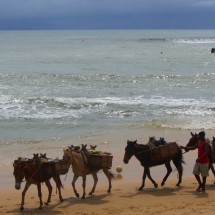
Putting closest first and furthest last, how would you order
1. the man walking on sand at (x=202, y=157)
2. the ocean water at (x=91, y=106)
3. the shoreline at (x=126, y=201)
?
the shoreline at (x=126, y=201) → the man walking on sand at (x=202, y=157) → the ocean water at (x=91, y=106)

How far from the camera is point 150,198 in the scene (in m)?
13.0

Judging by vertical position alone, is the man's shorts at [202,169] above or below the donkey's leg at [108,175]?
above

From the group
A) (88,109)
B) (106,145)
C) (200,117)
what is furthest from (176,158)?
(88,109)

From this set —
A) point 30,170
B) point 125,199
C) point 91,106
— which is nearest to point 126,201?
point 125,199

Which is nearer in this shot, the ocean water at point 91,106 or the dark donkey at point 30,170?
the dark donkey at point 30,170

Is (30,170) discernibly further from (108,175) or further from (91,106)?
(91,106)

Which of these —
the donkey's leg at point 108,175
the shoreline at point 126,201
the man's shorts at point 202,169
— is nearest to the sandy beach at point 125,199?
the shoreline at point 126,201

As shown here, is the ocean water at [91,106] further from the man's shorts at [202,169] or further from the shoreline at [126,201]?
the man's shorts at [202,169]

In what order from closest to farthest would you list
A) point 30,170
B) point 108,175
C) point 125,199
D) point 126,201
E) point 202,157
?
point 30,170 < point 126,201 < point 125,199 < point 202,157 < point 108,175

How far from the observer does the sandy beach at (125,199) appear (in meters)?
12.0

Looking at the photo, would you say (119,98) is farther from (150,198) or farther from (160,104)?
(150,198)

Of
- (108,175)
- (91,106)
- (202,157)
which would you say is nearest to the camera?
(202,157)

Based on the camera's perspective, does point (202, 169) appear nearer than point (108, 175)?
Yes

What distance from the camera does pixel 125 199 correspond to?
12914 millimetres
